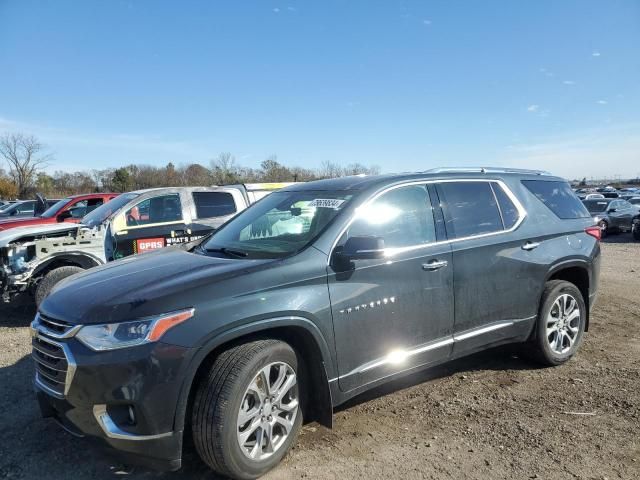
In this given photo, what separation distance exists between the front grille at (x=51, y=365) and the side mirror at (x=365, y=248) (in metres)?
1.78

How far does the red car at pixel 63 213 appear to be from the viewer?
1008 cm

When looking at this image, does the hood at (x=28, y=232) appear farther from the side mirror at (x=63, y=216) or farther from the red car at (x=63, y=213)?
the side mirror at (x=63, y=216)

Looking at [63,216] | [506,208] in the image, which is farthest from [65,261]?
[506,208]

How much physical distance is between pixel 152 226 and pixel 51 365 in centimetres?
482

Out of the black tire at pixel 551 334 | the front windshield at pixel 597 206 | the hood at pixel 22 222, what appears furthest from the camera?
the front windshield at pixel 597 206

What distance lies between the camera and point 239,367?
8.86 feet

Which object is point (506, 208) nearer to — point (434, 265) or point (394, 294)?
point (434, 265)

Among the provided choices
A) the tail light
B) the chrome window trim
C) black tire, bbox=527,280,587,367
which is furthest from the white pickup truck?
the tail light

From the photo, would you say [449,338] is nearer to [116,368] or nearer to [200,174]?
[116,368]

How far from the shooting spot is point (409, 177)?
3.88 metres

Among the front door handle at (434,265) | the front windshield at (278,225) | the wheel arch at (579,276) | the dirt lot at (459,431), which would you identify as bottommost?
the dirt lot at (459,431)

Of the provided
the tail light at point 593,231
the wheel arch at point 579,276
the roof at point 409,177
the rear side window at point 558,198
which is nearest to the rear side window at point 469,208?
the roof at point 409,177

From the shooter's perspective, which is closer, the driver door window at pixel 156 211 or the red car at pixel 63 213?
the driver door window at pixel 156 211

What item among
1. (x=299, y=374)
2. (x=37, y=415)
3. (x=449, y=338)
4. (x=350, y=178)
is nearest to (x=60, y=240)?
(x=37, y=415)
